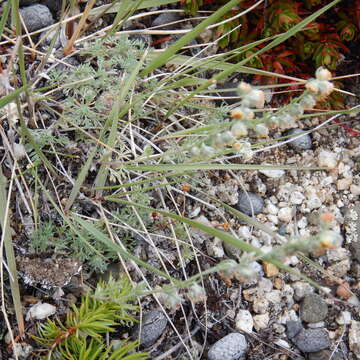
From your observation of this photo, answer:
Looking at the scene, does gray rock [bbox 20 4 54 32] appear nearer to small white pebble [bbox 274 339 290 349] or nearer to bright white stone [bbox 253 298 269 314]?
bright white stone [bbox 253 298 269 314]

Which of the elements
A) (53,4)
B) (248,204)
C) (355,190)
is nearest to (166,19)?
(53,4)

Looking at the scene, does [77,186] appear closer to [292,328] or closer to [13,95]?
[13,95]

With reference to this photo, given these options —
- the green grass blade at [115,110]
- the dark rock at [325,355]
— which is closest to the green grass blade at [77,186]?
the green grass blade at [115,110]

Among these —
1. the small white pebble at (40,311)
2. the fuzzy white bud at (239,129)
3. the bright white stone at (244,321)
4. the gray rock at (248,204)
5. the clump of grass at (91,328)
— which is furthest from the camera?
the gray rock at (248,204)

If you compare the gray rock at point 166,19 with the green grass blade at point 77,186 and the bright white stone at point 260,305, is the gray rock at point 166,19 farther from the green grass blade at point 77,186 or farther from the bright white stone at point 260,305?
the bright white stone at point 260,305

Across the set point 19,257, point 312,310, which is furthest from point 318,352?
point 19,257

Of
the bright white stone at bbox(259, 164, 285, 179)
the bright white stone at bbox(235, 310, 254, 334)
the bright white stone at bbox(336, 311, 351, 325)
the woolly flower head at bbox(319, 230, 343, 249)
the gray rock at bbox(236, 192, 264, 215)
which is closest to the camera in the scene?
the woolly flower head at bbox(319, 230, 343, 249)

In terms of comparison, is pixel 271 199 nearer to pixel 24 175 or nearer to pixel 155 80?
pixel 155 80

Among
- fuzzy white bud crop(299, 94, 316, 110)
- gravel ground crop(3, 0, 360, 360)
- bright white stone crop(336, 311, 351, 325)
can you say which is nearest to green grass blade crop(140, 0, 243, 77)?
fuzzy white bud crop(299, 94, 316, 110)
